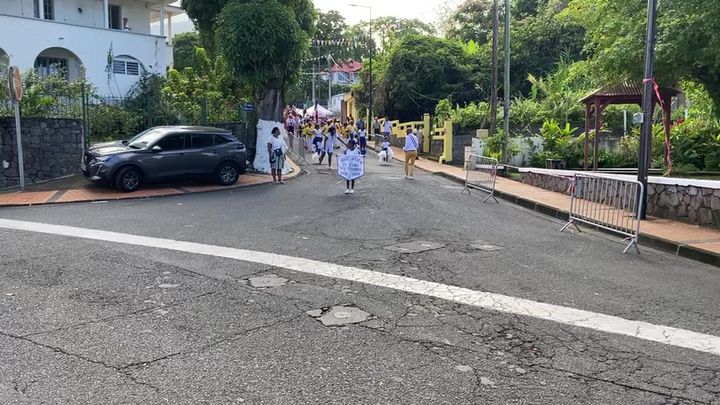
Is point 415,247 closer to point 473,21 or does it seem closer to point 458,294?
point 458,294

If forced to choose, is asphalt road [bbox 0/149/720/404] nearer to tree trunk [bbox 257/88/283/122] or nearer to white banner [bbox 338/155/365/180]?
white banner [bbox 338/155/365/180]

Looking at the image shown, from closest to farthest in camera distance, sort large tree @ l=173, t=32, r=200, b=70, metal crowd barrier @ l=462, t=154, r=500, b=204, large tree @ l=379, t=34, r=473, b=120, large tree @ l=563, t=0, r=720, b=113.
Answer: large tree @ l=563, t=0, r=720, b=113, metal crowd barrier @ l=462, t=154, r=500, b=204, large tree @ l=379, t=34, r=473, b=120, large tree @ l=173, t=32, r=200, b=70

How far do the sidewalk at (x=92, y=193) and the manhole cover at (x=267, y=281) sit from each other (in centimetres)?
855

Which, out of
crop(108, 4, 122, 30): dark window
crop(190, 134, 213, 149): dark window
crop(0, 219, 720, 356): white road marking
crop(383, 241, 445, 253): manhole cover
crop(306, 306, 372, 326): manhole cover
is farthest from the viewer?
crop(108, 4, 122, 30): dark window

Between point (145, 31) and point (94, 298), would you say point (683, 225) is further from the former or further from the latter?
point (145, 31)

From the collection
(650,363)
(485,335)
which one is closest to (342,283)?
(485,335)

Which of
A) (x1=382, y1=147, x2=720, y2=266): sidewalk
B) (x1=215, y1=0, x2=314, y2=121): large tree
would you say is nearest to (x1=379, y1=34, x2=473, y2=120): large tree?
(x1=215, y1=0, x2=314, y2=121): large tree

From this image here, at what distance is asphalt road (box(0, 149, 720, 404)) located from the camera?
4.26 m

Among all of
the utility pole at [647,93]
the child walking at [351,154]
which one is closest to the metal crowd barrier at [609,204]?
the utility pole at [647,93]

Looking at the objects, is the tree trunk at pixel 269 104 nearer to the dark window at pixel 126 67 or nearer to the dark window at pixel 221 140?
the dark window at pixel 221 140

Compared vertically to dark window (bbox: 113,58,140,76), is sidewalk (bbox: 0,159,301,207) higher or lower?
lower

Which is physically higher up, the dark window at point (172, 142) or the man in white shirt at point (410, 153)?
the dark window at point (172, 142)

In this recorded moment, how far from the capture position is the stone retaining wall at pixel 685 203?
35.5 ft

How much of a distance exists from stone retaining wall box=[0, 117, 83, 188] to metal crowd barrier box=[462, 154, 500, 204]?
35.3 ft
